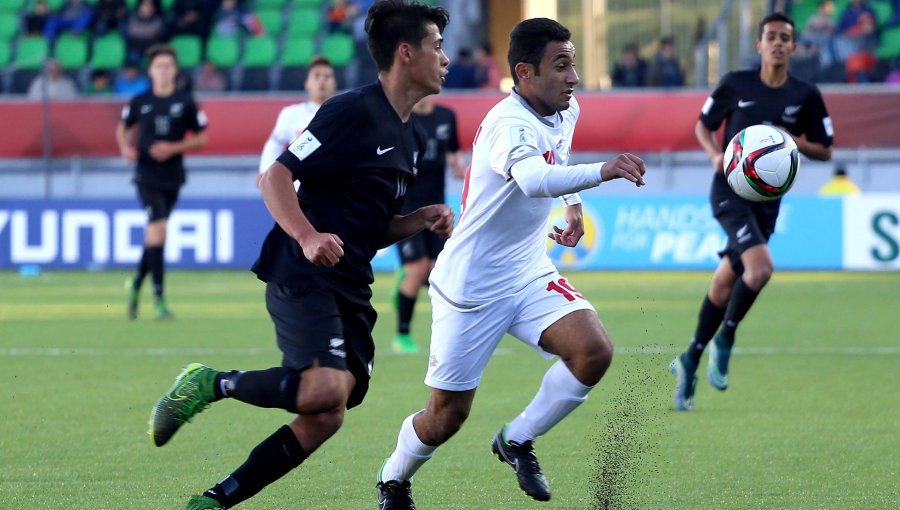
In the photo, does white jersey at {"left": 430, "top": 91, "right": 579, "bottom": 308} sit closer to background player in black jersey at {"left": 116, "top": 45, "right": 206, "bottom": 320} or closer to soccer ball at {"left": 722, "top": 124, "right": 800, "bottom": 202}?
soccer ball at {"left": 722, "top": 124, "right": 800, "bottom": 202}

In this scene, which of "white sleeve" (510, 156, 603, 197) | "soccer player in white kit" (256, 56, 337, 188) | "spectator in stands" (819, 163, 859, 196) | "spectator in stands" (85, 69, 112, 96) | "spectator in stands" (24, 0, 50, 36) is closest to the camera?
"white sleeve" (510, 156, 603, 197)

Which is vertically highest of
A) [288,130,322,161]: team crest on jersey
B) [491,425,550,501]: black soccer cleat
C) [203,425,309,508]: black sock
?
[288,130,322,161]: team crest on jersey

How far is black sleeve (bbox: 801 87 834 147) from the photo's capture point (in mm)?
8867

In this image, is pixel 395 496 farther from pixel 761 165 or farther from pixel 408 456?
pixel 761 165

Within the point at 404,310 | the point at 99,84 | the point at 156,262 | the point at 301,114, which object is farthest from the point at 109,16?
the point at 404,310

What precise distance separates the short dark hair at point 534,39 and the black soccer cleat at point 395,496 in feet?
5.30

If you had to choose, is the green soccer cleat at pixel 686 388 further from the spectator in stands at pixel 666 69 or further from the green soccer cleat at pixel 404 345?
the spectator in stands at pixel 666 69

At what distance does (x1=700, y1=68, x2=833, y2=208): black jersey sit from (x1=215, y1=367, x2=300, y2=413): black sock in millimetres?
4453

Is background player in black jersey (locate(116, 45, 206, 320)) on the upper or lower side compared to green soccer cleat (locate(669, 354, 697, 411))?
upper

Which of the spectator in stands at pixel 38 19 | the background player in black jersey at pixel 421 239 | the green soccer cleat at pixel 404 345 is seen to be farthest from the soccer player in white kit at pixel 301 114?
the spectator in stands at pixel 38 19

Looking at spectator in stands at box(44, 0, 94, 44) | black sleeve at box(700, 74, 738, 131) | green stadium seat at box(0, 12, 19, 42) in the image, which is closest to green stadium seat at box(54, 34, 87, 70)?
spectator in stands at box(44, 0, 94, 44)

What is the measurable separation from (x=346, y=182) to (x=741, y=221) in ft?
13.1

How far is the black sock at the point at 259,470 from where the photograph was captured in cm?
501

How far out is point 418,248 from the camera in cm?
1104
